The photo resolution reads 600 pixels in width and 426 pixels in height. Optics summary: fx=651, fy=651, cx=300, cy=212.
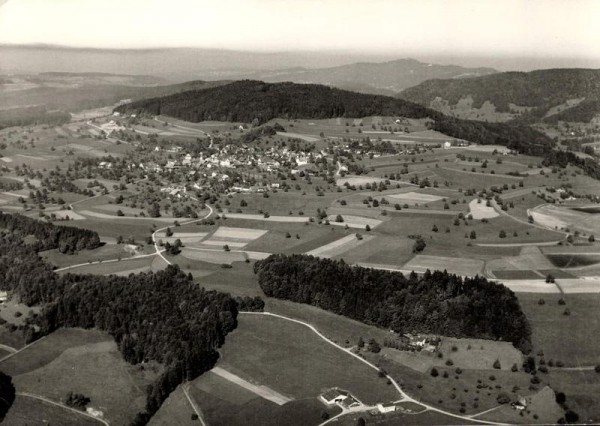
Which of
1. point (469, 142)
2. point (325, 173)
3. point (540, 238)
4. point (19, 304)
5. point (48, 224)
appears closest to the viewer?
point (19, 304)

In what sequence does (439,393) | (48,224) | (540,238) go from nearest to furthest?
(439,393) → (540,238) → (48,224)

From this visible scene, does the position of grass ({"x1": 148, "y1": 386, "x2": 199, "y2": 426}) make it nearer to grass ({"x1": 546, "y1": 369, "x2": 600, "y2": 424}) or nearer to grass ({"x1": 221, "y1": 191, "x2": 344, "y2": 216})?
grass ({"x1": 546, "y1": 369, "x2": 600, "y2": 424})

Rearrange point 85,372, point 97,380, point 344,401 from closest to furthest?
point 344,401 → point 97,380 → point 85,372

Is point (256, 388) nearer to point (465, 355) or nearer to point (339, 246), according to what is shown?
point (465, 355)

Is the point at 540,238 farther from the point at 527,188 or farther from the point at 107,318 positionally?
the point at 107,318

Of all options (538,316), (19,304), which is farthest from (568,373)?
(19,304)

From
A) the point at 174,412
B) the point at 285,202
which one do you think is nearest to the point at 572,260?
the point at 285,202
